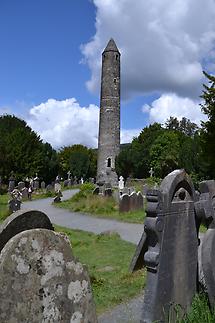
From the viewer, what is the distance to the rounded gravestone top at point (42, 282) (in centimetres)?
247

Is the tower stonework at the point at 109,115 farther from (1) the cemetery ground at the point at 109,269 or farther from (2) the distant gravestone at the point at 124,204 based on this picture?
(1) the cemetery ground at the point at 109,269

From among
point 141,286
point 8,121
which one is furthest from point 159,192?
point 8,121

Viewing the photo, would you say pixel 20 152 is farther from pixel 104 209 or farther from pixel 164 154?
pixel 104 209

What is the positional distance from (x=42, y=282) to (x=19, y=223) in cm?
221

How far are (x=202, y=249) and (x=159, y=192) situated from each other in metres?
1.01

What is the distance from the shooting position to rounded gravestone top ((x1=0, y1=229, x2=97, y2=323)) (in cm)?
247

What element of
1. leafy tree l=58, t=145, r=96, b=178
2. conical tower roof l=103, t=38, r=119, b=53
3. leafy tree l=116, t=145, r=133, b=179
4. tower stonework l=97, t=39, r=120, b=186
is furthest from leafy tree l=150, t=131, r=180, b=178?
leafy tree l=58, t=145, r=96, b=178

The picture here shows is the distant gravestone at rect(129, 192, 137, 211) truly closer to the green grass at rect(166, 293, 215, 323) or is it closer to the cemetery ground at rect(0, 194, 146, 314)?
the cemetery ground at rect(0, 194, 146, 314)

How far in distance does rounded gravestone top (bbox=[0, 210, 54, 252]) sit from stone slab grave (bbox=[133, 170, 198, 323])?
1539 millimetres

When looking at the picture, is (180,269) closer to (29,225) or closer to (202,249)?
(202,249)

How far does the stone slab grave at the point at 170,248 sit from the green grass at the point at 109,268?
56.1 inches

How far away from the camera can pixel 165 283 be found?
442 centimetres

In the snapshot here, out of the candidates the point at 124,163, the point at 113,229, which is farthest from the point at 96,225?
the point at 124,163

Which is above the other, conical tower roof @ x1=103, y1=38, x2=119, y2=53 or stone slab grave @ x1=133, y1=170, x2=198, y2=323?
conical tower roof @ x1=103, y1=38, x2=119, y2=53
